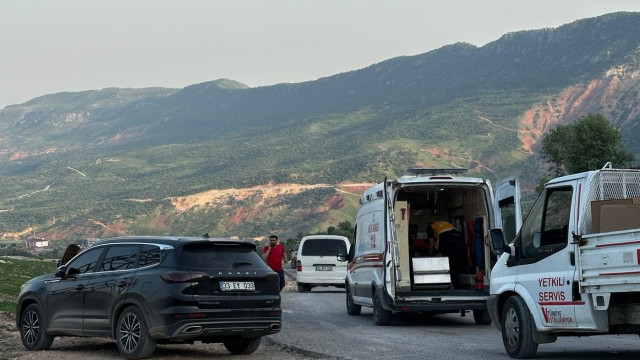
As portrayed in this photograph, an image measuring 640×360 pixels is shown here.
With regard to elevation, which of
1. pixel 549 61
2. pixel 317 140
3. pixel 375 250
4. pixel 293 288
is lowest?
pixel 293 288

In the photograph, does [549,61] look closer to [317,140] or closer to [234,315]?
[317,140]

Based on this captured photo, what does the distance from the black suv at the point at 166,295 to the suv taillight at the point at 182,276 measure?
1 cm

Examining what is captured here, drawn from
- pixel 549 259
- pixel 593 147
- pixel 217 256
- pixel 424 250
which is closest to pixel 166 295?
pixel 217 256

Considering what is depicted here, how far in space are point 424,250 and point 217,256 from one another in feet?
25.4

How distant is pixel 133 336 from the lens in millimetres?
12625

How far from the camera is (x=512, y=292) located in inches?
510

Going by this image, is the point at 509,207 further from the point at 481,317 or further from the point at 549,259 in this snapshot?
the point at 549,259

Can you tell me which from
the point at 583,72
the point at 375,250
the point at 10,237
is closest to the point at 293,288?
the point at 375,250

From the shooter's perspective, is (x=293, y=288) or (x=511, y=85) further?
(x=511, y=85)

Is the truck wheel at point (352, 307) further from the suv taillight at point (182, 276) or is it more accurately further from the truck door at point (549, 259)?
the suv taillight at point (182, 276)

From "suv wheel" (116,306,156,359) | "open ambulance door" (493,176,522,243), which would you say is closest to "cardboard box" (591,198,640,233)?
A: "open ambulance door" (493,176,522,243)

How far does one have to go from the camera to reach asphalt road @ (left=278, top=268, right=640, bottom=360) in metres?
13.1

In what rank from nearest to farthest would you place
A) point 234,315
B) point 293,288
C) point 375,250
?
point 234,315 → point 375,250 → point 293,288

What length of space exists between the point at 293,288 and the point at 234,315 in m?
25.4
